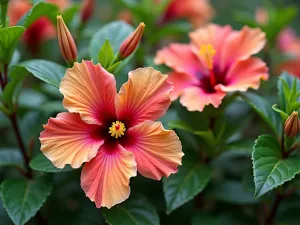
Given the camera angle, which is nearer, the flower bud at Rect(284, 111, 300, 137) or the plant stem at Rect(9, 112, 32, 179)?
the flower bud at Rect(284, 111, 300, 137)

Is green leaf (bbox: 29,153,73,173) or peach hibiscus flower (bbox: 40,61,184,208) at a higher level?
peach hibiscus flower (bbox: 40,61,184,208)

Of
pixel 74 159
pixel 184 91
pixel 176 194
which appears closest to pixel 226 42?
pixel 184 91

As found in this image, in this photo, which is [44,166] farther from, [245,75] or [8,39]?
[245,75]

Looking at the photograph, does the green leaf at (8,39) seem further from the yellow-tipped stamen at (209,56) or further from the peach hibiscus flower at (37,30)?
the peach hibiscus flower at (37,30)

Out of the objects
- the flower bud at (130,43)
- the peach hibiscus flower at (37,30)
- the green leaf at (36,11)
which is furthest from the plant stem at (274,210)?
the peach hibiscus flower at (37,30)

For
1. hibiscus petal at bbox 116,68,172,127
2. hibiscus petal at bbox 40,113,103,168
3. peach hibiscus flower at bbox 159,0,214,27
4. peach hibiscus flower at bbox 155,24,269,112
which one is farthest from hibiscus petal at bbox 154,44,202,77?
peach hibiscus flower at bbox 159,0,214,27

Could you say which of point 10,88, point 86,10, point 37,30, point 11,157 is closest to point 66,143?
point 10,88

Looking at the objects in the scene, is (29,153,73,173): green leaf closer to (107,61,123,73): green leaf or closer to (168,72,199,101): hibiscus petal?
(107,61,123,73): green leaf

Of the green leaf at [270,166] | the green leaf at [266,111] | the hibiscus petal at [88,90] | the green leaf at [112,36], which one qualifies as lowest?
the green leaf at [266,111]
